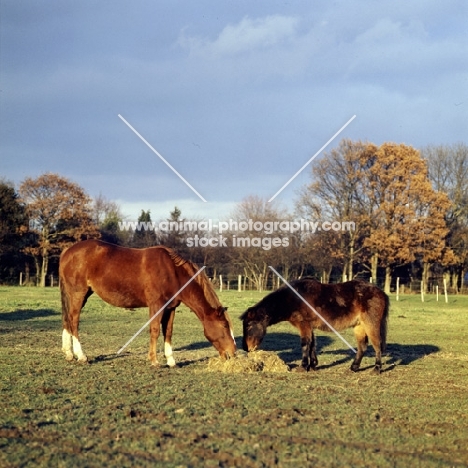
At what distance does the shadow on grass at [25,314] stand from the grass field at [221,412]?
735cm

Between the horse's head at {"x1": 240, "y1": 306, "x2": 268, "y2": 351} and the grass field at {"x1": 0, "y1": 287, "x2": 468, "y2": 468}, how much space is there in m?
0.84

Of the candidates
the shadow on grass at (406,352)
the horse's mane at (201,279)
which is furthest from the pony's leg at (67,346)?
the shadow on grass at (406,352)

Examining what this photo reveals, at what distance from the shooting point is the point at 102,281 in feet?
35.8

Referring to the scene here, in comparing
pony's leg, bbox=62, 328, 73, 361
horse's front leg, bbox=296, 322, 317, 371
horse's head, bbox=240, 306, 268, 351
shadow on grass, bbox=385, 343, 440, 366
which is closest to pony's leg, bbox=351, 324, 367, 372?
horse's front leg, bbox=296, 322, 317, 371

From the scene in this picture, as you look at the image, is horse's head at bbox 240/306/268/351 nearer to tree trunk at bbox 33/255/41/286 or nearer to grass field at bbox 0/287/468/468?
grass field at bbox 0/287/468/468

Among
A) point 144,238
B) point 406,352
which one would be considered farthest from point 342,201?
point 406,352

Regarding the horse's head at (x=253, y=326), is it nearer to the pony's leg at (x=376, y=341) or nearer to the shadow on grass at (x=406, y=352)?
the pony's leg at (x=376, y=341)

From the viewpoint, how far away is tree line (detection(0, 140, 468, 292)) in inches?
1826

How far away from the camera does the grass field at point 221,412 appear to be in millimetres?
5137

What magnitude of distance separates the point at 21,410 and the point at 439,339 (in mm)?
13148

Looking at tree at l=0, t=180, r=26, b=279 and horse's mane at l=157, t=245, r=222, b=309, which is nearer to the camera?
horse's mane at l=157, t=245, r=222, b=309

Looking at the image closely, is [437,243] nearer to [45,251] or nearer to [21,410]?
[45,251]

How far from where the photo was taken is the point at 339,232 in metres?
45.7

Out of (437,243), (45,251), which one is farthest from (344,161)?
(45,251)
